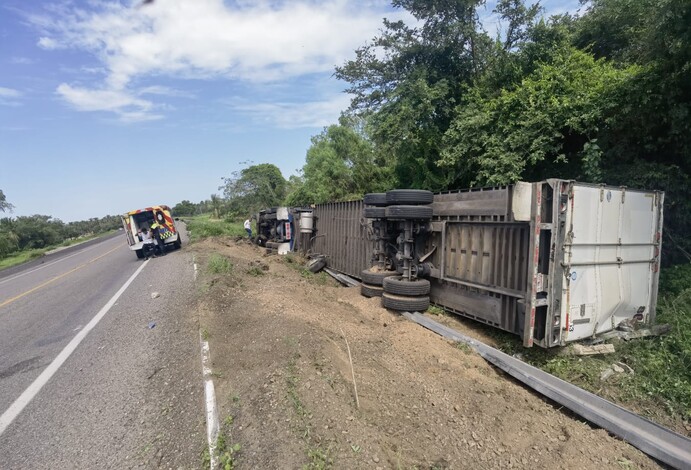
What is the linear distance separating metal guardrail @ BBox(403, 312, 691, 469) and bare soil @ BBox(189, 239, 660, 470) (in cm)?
11

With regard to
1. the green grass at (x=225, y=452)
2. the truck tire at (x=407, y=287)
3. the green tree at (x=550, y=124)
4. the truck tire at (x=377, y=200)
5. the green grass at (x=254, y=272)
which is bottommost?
the green grass at (x=225, y=452)

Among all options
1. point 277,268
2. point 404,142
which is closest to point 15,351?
point 277,268

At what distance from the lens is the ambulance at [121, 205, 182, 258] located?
16.4 m

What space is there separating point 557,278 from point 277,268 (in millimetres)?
8324

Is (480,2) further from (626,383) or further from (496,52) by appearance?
(626,383)

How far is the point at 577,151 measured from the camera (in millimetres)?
9391

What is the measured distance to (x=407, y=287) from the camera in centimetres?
691

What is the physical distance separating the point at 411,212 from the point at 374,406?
13.4 feet

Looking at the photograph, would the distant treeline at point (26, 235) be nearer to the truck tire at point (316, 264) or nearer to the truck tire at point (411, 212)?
the truck tire at point (316, 264)

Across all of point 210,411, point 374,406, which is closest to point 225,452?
point 210,411

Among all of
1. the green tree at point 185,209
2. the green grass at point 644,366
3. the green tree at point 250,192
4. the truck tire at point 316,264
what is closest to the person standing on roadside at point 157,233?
the truck tire at point 316,264

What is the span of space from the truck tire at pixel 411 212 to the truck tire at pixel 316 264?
564cm

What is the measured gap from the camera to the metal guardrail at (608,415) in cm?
326

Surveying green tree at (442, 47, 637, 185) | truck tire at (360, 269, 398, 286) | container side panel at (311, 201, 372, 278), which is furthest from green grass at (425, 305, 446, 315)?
green tree at (442, 47, 637, 185)
